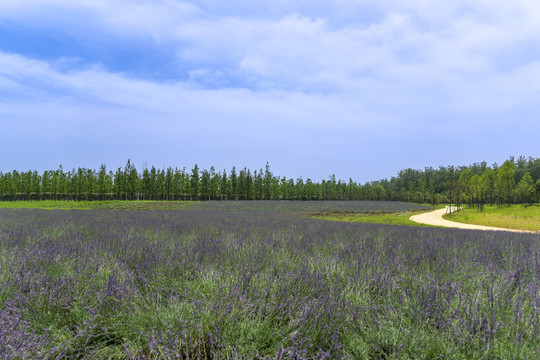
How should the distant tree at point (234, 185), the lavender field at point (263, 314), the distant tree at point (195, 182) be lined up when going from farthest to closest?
the distant tree at point (234, 185) < the distant tree at point (195, 182) < the lavender field at point (263, 314)

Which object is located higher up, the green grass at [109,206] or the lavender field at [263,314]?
the lavender field at [263,314]

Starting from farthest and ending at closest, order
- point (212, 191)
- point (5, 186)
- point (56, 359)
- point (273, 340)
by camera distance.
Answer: point (212, 191), point (5, 186), point (273, 340), point (56, 359)

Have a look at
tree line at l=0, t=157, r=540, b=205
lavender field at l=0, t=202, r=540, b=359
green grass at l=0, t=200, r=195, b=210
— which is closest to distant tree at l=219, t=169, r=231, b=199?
tree line at l=0, t=157, r=540, b=205

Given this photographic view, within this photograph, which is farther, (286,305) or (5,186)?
(5,186)

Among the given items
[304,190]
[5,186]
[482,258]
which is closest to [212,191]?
[304,190]

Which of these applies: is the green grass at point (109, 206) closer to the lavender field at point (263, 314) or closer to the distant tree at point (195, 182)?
the distant tree at point (195, 182)

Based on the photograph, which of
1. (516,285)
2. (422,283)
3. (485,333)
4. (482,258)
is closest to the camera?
(485,333)

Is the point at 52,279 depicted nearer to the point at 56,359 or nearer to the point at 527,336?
the point at 56,359

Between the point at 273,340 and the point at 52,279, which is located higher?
the point at 52,279

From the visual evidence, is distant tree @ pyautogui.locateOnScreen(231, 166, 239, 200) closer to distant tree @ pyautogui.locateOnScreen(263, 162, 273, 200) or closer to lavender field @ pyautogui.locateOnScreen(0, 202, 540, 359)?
distant tree @ pyautogui.locateOnScreen(263, 162, 273, 200)

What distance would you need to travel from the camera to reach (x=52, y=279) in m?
2.82

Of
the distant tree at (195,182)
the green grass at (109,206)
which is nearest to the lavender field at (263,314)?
the green grass at (109,206)

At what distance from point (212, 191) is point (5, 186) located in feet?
161

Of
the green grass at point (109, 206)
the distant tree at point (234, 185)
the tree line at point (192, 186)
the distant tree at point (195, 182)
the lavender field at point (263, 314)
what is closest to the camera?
the lavender field at point (263, 314)
